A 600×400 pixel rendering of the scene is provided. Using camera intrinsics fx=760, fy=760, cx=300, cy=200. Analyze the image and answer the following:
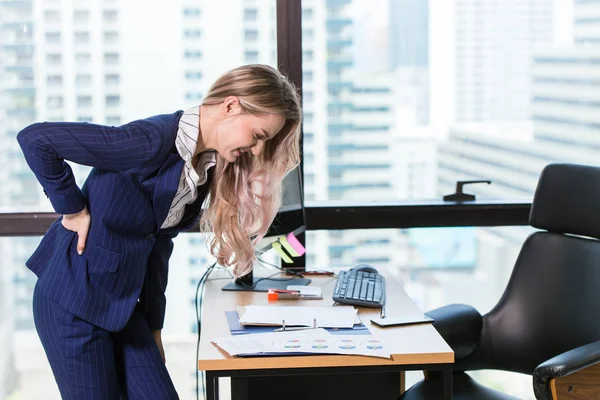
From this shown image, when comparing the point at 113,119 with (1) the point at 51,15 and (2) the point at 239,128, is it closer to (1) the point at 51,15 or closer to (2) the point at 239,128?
(1) the point at 51,15

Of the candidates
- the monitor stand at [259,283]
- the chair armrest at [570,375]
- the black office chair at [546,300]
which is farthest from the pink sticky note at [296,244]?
the chair armrest at [570,375]

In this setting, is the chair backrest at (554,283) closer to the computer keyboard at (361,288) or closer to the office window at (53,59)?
the computer keyboard at (361,288)

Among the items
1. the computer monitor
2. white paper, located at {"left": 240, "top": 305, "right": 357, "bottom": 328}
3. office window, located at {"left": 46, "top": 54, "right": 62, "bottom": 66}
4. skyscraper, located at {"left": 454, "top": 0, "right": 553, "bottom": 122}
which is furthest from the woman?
skyscraper, located at {"left": 454, "top": 0, "right": 553, "bottom": 122}

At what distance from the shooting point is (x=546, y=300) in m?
2.44

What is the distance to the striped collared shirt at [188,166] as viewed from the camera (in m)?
1.87

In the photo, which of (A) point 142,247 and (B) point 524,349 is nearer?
(A) point 142,247

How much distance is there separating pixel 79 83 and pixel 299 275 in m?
1.07

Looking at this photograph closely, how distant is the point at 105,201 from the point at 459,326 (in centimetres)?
116

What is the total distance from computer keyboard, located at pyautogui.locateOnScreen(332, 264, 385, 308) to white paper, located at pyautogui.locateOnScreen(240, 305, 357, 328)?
0.04 meters

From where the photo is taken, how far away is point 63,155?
176cm

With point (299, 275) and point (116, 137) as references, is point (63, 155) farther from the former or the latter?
point (299, 275)

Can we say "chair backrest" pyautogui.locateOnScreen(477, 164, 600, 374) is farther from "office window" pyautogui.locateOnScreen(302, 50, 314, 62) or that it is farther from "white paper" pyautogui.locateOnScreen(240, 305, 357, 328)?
"office window" pyautogui.locateOnScreen(302, 50, 314, 62)

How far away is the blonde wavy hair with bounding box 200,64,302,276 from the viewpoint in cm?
198

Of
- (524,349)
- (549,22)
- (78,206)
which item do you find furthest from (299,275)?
(549,22)
